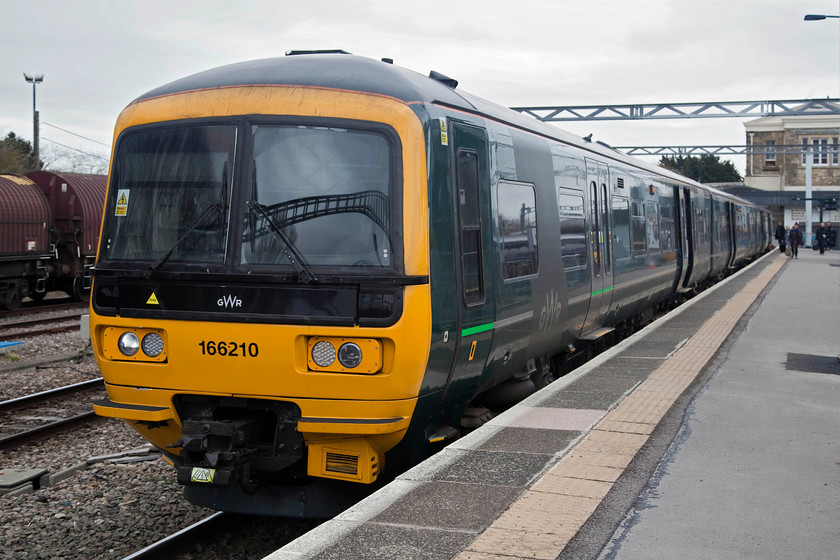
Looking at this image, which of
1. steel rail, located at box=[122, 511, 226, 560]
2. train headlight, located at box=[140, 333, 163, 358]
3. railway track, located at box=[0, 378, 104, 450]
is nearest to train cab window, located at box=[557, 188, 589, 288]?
steel rail, located at box=[122, 511, 226, 560]

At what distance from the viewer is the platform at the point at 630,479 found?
13.2 feet

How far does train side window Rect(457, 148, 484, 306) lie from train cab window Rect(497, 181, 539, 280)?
535mm

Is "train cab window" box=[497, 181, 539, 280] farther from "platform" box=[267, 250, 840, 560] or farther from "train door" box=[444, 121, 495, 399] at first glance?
"platform" box=[267, 250, 840, 560]

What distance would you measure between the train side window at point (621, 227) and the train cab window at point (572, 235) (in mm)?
1647

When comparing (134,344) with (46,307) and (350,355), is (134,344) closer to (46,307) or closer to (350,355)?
(350,355)

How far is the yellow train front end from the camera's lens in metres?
5.10

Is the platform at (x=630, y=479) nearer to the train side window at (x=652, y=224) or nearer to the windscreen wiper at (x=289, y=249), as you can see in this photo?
the windscreen wiper at (x=289, y=249)

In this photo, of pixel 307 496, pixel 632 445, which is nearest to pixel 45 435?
pixel 307 496

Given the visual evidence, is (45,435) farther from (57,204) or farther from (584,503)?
(57,204)

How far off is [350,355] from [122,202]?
1864 millimetres

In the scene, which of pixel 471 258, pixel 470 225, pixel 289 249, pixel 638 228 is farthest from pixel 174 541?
pixel 638 228

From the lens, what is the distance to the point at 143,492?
266 inches

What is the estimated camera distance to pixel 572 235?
902 cm

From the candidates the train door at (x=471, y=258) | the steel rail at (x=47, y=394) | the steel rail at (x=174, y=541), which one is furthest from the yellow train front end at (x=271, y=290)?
the steel rail at (x=47, y=394)
